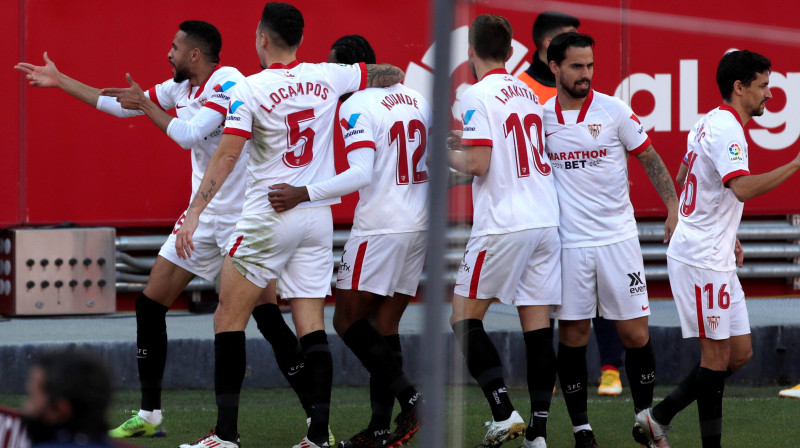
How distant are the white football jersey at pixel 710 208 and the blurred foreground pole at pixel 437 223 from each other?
283 cm

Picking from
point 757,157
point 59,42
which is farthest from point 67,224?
point 757,157

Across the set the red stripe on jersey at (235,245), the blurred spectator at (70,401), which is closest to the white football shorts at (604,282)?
the red stripe on jersey at (235,245)

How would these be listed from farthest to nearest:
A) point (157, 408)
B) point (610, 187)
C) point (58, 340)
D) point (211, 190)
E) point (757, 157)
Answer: point (757, 157)
point (58, 340)
point (157, 408)
point (610, 187)
point (211, 190)

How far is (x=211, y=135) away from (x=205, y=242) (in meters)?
0.50

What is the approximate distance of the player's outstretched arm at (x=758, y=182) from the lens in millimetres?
4863

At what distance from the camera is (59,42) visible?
890 centimetres

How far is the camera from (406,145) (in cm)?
557

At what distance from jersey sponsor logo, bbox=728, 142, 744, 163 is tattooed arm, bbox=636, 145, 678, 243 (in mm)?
554

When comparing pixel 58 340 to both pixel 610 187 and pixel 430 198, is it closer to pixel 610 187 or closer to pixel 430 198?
pixel 610 187

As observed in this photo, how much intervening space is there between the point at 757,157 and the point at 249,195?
19.6ft

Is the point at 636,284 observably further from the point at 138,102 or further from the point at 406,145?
the point at 138,102

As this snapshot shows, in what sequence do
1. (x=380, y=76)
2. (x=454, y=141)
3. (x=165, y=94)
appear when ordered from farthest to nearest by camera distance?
(x=165, y=94) < (x=380, y=76) < (x=454, y=141)

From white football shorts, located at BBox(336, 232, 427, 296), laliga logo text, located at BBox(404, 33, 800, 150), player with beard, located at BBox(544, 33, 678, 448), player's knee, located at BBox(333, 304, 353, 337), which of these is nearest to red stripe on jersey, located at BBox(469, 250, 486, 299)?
white football shorts, located at BBox(336, 232, 427, 296)

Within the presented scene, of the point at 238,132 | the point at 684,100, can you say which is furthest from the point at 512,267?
the point at 684,100
